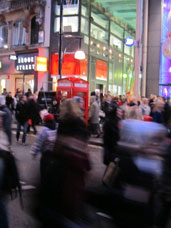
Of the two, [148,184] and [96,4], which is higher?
[96,4]

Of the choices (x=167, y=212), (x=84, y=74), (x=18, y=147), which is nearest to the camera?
(x=167, y=212)

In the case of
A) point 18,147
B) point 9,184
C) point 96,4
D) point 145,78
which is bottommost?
point 18,147

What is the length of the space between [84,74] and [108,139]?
19.0 metres

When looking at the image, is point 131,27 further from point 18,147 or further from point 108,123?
point 108,123

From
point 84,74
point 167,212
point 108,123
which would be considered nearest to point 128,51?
point 84,74

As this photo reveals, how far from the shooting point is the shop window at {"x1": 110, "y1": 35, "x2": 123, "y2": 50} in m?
29.3

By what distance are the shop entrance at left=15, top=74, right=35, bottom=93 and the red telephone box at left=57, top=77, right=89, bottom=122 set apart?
11123 mm

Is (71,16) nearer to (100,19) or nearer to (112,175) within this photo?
(100,19)

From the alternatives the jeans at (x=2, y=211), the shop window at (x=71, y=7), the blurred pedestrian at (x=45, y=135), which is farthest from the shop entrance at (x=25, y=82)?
the jeans at (x=2, y=211)

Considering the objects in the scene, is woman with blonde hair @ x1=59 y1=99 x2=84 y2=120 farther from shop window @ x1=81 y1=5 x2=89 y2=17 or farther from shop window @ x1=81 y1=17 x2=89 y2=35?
shop window @ x1=81 y1=5 x2=89 y2=17

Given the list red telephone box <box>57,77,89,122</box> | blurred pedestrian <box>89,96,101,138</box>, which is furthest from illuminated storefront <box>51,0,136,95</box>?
blurred pedestrian <box>89,96,101,138</box>

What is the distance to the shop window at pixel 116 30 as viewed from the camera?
29353mm

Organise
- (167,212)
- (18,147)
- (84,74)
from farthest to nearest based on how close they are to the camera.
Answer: (84,74)
(18,147)
(167,212)

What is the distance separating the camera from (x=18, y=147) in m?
10.5
